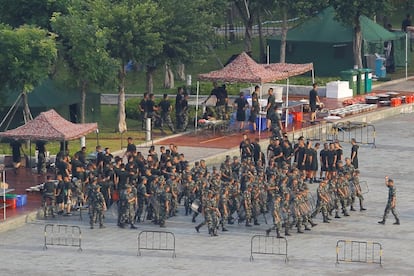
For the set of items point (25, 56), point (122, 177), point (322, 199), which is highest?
point (25, 56)

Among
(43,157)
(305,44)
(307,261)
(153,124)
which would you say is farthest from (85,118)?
(307,261)

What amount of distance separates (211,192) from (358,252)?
4593mm

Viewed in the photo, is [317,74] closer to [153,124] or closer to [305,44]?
[305,44]

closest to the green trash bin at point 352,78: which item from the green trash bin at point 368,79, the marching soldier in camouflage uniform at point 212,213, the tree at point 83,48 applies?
the green trash bin at point 368,79

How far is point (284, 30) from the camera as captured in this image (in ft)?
248

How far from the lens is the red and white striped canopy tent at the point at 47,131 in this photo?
48.5 meters

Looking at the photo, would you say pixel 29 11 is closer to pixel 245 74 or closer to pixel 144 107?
pixel 144 107

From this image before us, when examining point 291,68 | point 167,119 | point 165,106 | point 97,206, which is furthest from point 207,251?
point 291,68

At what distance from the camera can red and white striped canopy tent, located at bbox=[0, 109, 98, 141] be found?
48.5 metres

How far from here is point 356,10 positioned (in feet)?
241

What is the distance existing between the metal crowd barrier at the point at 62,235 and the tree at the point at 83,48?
1275 cm

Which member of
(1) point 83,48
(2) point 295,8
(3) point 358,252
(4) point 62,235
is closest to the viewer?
(3) point 358,252

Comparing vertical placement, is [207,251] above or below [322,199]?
below

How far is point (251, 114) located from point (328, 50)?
18.7 metres
